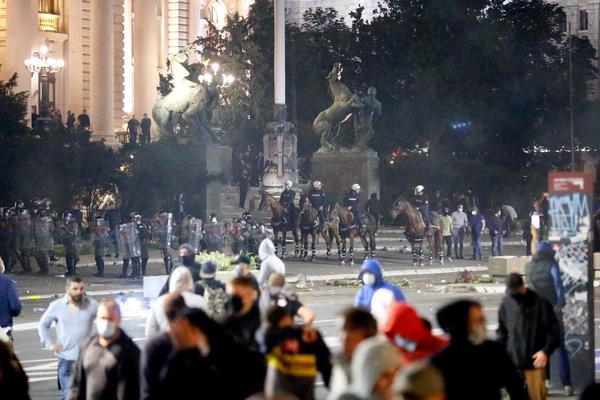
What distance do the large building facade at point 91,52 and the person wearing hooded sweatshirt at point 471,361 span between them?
52.7 m

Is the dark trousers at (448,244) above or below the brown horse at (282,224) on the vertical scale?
below

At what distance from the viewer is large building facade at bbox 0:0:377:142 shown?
63406 mm

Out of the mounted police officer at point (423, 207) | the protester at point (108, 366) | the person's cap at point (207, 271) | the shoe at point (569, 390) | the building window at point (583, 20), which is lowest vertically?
the shoe at point (569, 390)

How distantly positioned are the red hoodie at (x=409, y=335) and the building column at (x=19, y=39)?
53674 mm

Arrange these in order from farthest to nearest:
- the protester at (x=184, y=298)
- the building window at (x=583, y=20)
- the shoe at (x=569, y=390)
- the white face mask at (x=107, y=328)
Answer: the building window at (x=583, y=20), the shoe at (x=569, y=390), the protester at (x=184, y=298), the white face mask at (x=107, y=328)

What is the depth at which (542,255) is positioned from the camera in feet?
51.9

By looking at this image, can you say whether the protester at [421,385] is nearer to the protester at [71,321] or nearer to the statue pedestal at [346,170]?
the protester at [71,321]

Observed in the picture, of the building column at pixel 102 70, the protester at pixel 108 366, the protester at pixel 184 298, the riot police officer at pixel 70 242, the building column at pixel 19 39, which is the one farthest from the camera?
the building column at pixel 102 70

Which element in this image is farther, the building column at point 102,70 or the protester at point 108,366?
the building column at point 102,70

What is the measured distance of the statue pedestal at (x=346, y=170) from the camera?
57531mm

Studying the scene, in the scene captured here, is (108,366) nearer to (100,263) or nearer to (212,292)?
(212,292)

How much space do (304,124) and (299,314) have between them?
2234 inches

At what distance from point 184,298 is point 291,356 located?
8.19ft

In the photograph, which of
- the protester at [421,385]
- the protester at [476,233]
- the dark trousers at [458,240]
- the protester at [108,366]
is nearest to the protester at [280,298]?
the protester at [108,366]
